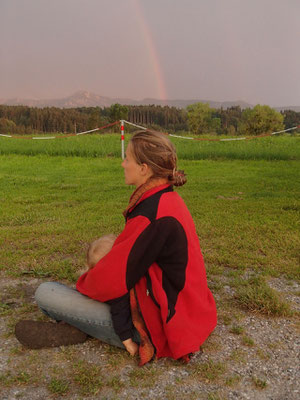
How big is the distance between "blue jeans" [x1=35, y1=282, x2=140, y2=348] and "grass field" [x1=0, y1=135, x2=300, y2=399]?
0.56 feet

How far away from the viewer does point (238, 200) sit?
7.88m

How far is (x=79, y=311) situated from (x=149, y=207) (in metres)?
0.90

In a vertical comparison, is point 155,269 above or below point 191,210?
above

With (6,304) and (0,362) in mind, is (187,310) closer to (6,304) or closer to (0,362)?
(0,362)

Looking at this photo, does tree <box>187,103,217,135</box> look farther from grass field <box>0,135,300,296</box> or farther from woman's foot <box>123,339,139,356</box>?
woman's foot <box>123,339,139,356</box>

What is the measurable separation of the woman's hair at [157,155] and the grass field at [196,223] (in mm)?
1258

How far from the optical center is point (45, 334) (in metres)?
2.81

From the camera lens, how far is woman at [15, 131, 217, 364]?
2.48m

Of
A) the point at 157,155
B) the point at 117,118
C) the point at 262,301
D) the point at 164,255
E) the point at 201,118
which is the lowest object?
the point at 262,301

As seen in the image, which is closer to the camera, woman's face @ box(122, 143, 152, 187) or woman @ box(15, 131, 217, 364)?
woman @ box(15, 131, 217, 364)

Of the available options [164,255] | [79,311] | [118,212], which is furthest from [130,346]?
[118,212]

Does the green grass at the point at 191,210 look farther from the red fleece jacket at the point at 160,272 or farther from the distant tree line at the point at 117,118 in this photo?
the distant tree line at the point at 117,118

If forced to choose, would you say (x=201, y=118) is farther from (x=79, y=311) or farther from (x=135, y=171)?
(x=79, y=311)

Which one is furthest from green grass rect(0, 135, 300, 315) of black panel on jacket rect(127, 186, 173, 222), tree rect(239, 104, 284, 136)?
tree rect(239, 104, 284, 136)
